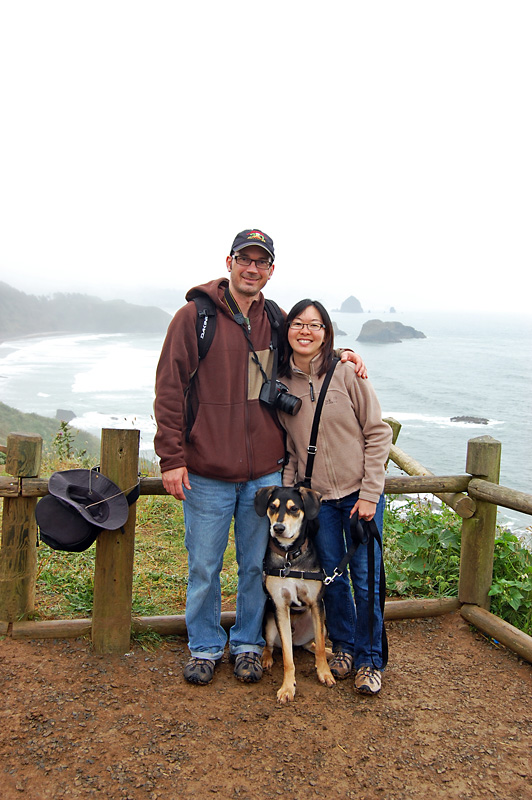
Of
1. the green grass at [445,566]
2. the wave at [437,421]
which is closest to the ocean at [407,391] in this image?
the wave at [437,421]

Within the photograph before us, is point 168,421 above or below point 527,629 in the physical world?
above

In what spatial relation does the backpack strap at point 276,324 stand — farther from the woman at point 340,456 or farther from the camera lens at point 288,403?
the camera lens at point 288,403

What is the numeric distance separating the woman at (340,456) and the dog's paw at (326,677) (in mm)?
73

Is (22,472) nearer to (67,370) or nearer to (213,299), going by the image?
(213,299)

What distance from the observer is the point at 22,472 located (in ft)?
12.5

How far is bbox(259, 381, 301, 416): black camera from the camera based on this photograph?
3555 millimetres

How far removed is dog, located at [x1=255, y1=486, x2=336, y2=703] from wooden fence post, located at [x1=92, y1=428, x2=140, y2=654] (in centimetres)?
90

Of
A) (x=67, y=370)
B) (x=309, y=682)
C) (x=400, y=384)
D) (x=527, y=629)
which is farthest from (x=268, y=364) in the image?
(x=67, y=370)

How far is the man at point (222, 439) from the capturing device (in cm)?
343

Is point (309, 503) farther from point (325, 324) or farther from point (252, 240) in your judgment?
point (252, 240)

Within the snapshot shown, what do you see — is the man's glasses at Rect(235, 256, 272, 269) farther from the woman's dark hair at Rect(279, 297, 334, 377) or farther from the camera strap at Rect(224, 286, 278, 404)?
the woman's dark hair at Rect(279, 297, 334, 377)

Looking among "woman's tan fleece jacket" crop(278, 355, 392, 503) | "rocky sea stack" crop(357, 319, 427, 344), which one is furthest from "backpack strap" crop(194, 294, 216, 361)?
"rocky sea stack" crop(357, 319, 427, 344)

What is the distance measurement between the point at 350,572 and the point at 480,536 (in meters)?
1.27

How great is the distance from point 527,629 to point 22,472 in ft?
12.2
